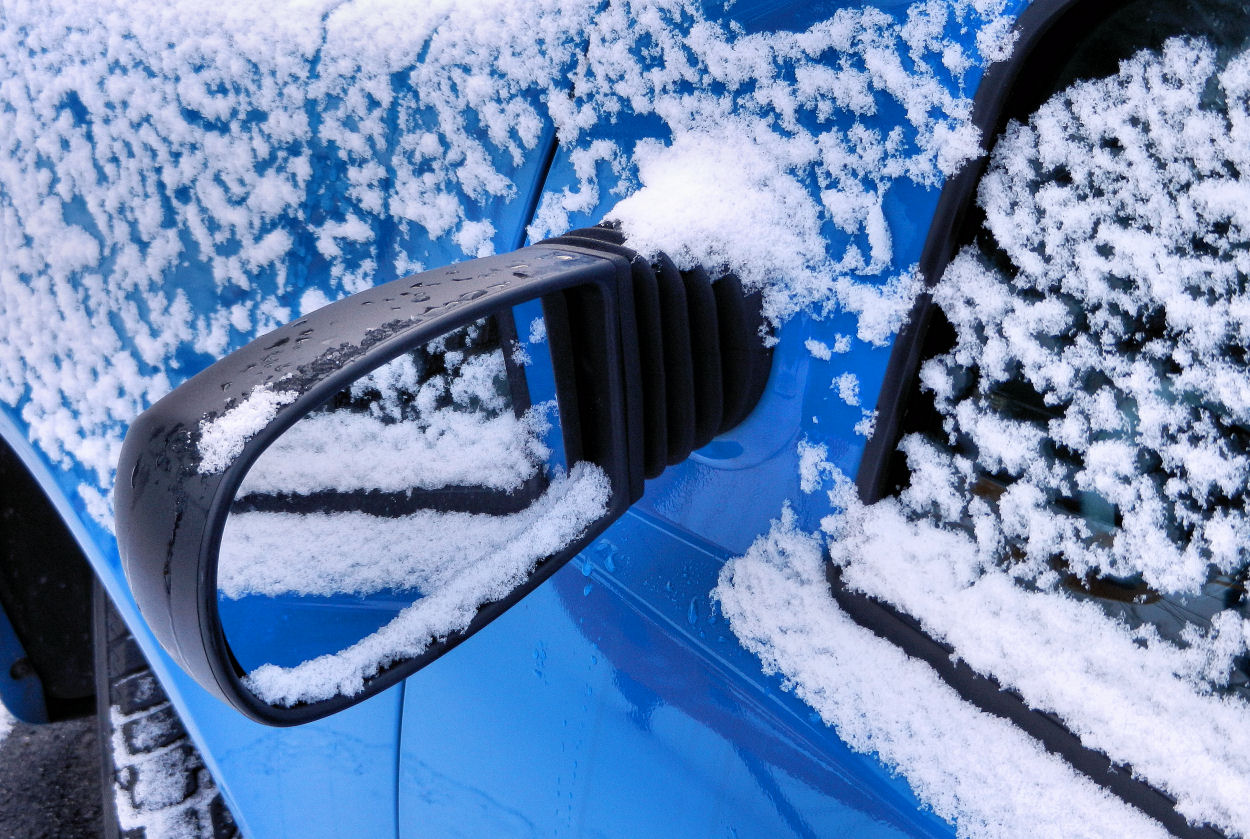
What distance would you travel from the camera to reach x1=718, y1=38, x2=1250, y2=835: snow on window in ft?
2.55

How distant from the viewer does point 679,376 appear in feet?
3.36

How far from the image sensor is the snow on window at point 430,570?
100cm

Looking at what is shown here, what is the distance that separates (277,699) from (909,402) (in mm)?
709

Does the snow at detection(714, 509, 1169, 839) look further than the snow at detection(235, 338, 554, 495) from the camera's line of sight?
No

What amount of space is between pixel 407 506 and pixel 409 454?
0.07 metres

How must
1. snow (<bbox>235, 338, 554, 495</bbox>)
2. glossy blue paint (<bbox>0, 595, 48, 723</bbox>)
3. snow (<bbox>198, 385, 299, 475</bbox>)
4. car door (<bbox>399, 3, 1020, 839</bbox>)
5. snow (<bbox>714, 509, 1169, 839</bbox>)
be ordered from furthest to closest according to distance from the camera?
1. glossy blue paint (<bbox>0, 595, 48, 723</bbox>)
2. snow (<bbox>235, 338, 554, 495</bbox>)
3. car door (<bbox>399, 3, 1020, 839</bbox>)
4. snow (<bbox>714, 509, 1169, 839</bbox>)
5. snow (<bbox>198, 385, 299, 475</bbox>)

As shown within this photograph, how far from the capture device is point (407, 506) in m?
1.17

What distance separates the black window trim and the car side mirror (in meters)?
0.16

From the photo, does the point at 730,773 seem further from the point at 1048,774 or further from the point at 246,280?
the point at 246,280

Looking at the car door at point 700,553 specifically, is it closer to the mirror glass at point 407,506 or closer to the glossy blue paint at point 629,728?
the glossy blue paint at point 629,728

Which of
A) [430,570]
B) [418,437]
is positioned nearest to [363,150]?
[418,437]

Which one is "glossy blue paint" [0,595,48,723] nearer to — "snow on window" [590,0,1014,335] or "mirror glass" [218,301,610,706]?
"mirror glass" [218,301,610,706]

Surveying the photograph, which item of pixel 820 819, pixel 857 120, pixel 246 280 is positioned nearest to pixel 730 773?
pixel 820 819

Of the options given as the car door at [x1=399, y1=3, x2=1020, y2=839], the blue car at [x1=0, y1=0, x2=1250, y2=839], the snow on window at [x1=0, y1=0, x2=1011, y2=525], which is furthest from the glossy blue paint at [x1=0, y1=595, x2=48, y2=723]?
the car door at [x1=399, y1=3, x2=1020, y2=839]
